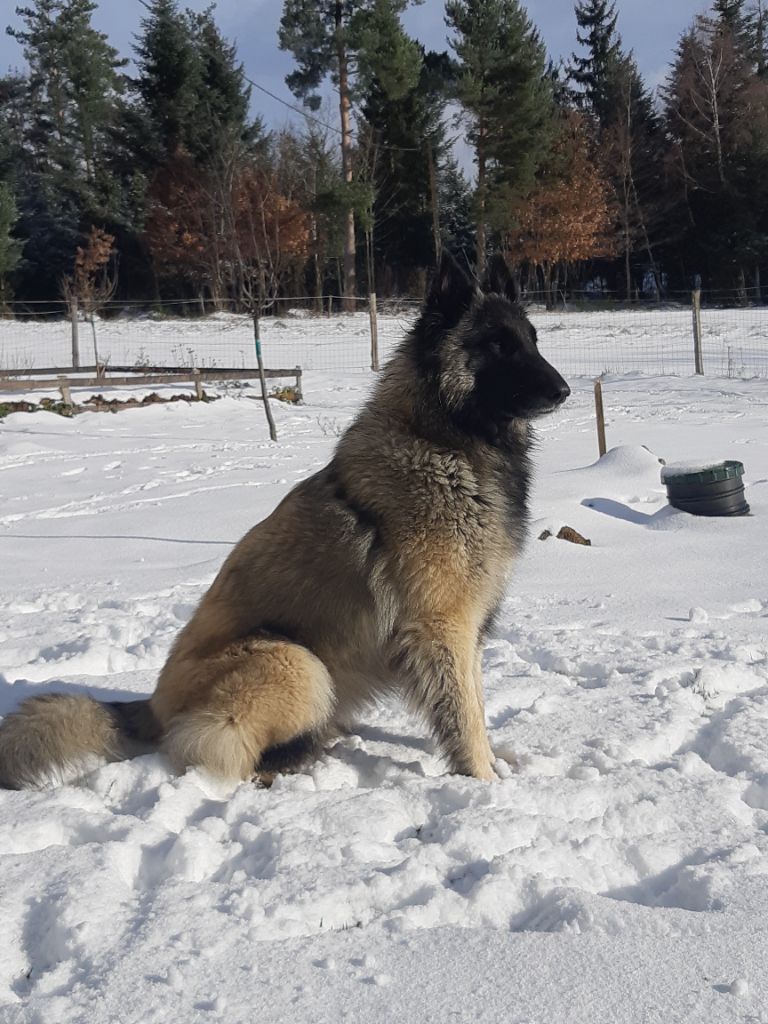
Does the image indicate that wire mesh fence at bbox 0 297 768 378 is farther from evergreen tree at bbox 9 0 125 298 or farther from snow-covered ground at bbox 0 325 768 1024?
snow-covered ground at bbox 0 325 768 1024

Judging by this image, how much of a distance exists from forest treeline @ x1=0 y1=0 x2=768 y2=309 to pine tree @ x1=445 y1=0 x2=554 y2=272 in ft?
0.25

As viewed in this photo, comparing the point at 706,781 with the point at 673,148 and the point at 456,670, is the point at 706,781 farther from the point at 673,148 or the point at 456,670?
the point at 673,148

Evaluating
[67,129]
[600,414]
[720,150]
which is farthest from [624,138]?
[600,414]

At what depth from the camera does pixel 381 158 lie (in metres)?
35.3

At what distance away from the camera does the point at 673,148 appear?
119 feet

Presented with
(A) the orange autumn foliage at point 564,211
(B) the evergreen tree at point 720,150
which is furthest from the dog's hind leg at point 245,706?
(B) the evergreen tree at point 720,150

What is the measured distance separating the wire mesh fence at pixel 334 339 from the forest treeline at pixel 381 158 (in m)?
1.95

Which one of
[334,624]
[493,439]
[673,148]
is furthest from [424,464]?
[673,148]

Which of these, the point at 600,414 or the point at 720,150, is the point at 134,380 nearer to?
the point at 600,414

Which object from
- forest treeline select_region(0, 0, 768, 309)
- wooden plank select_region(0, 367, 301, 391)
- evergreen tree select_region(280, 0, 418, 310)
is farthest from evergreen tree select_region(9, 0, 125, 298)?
wooden plank select_region(0, 367, 301, 391)

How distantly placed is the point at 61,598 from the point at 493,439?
3.17 m

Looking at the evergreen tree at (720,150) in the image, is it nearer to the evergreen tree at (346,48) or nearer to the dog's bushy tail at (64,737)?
the evergreen tree at (346,48)

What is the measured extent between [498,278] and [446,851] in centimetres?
214

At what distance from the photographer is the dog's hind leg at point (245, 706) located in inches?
105
